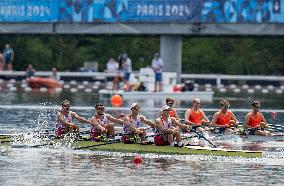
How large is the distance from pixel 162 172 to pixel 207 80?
42.6 metres

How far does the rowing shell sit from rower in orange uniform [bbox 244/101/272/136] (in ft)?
13.5

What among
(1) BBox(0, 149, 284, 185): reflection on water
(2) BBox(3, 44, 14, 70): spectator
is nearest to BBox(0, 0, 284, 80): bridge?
(2) BBox(3, 44, 14, 70): spectator

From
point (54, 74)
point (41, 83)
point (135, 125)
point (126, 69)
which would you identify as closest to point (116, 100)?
point (126, 69)

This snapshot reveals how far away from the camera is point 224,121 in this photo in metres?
31.7

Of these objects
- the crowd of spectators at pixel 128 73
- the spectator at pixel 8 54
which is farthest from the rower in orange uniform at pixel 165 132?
the spectator at pixel 8 54

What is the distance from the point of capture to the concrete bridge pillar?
53250 mm

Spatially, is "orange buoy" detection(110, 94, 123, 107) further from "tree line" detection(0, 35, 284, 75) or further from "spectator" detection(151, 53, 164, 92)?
"tree line" detection(0, 35, 284, 75)

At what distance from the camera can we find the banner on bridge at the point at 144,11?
51.3 meters

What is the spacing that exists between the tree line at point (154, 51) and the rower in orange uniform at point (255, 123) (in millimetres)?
37610

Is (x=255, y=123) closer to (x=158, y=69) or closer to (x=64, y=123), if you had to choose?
(x=64, y=123)

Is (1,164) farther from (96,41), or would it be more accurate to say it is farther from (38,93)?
(96,41)

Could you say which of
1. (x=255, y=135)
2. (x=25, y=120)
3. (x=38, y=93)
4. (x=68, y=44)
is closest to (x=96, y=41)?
(x=68, y=44)

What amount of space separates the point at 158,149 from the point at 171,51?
26504 millimetres

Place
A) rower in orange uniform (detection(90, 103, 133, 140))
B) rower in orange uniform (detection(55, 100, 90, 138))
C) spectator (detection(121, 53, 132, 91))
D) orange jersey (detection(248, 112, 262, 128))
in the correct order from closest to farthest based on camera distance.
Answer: rower in orange uniform (detection(90, 103, 133, 140)) < rower in orange uniform (detection(55, 100, 90, 138)) < orange jersey (detection(248, 112, 262, 128)) < spectator (detection(121, 53, 132, 91))
